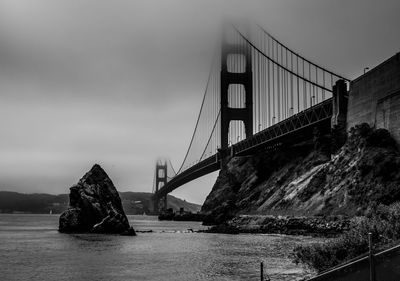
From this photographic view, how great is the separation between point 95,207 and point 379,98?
35720 millimetres

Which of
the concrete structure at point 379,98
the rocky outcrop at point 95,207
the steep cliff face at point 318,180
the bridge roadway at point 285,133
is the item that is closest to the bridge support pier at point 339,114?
the concrete structure at point 379,98

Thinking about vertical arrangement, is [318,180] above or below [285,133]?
below

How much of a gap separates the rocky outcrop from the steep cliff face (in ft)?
72.2

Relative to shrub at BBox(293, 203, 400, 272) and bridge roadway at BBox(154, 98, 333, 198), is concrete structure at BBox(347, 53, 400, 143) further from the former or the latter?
shrub at BBox(293, 203, 400, 272)

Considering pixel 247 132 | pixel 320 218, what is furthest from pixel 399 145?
pixel 247 132

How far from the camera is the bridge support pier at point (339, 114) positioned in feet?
201

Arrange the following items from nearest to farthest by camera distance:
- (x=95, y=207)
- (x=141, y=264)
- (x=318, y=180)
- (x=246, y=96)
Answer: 1. (x=141, y=264)
2. (x=95, y=207)
3. (x=318, y=180)
4. (x=246, y=96)

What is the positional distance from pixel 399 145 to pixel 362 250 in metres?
38.7

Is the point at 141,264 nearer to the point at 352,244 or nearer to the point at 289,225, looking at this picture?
the point at 352,244

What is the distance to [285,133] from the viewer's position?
78.5 meters

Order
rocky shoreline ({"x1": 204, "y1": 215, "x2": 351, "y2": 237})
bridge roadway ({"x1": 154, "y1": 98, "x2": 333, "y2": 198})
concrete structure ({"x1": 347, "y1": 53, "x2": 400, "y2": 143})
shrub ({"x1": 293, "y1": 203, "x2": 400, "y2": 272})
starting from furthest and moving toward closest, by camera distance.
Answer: bridge roadway ({"x1": 154, "y1": 98, "x2": 333, "y2": 198}), concrete structure ({"x1": 347, "y1": 53, "x2": 400, "y2": 143}), rocky shoreline ({"x1": 204, "y1": 215, "x2": 351, "y2": 237}), shrub ({"x1": 293, "y1": 203, "x2": 400, "y2": 272})

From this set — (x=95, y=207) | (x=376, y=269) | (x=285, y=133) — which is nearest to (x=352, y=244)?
(x=376, y=269)

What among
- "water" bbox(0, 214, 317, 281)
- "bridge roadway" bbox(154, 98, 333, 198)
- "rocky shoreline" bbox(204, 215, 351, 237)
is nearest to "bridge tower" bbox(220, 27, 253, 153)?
"bridge roadway" bbox(154, 98, 333, 198)

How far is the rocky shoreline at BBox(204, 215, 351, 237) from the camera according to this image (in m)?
46.5
